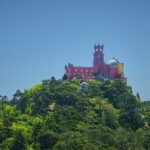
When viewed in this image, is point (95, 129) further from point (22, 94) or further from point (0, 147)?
point (22, 94)

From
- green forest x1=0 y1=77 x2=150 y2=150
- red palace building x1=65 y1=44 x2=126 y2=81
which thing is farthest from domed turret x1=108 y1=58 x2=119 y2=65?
green forest x1=0 y1=77 x2=150 y2=150

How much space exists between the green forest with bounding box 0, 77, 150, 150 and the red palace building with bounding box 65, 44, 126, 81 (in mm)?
4073

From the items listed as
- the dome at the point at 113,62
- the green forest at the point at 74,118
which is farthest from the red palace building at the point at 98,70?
the green forest at the point at 74,118

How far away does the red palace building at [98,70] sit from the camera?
103250mm

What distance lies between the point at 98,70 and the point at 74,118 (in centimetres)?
3185

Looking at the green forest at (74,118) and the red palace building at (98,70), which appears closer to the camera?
the green forest at (74,118)

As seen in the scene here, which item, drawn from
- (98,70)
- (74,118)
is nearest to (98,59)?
(98,70)

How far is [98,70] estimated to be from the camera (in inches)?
4097

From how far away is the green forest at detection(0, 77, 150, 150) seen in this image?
204 feet

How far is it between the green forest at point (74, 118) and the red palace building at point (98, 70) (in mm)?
4073

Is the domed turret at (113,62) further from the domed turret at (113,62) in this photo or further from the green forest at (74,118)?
the green forest at (74,118)

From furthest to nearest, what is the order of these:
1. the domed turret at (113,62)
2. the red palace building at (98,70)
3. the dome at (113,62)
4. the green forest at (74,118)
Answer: the dome at (113,62)
the domed turret at (113,62)
the red palace building at (98,70)
the green forest at (74,118)

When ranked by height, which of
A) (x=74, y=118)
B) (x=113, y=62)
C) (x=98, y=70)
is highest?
(x=113, y=62)

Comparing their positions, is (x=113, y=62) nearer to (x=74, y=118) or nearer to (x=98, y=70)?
(x=98, y=70)
